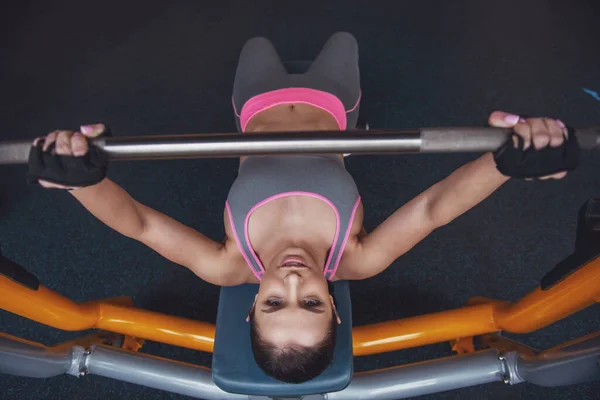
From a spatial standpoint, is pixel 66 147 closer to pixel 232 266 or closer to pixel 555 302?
pixel 232 266

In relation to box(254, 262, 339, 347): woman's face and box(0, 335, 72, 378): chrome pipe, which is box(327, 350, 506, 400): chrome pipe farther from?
box(0, 335, 72, 378): chrome pipe

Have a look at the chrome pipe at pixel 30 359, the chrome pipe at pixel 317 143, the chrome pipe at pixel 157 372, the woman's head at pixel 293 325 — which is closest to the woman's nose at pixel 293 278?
the woman's head at pixel 293 325

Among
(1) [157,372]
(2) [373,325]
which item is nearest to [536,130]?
(2) [373,325]

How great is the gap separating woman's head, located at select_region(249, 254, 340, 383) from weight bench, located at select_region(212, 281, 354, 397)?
6 centimetres

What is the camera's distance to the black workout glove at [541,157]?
95cm

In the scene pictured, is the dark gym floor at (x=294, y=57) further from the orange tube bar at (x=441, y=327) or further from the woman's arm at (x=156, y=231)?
the woman's arm at (x=156, y=231)

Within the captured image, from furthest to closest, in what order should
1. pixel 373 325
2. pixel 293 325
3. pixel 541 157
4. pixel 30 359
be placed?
pixel 373 325 < pixel 30 359 < pixel 293 325 < pixel 541 157

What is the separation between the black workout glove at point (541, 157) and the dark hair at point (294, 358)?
57 centimetres

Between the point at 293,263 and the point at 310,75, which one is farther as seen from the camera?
the point at 310,75

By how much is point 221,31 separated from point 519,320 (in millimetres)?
2058

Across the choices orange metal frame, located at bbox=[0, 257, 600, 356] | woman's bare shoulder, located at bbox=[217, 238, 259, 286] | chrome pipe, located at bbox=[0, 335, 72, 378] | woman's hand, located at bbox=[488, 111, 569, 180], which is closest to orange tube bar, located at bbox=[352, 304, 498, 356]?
orange metal frame, located at bbox=[0, 257, 600, 356]

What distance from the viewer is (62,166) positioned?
0.97 meters

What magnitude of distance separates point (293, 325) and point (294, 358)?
8 cm

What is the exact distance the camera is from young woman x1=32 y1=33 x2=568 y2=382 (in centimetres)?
115
